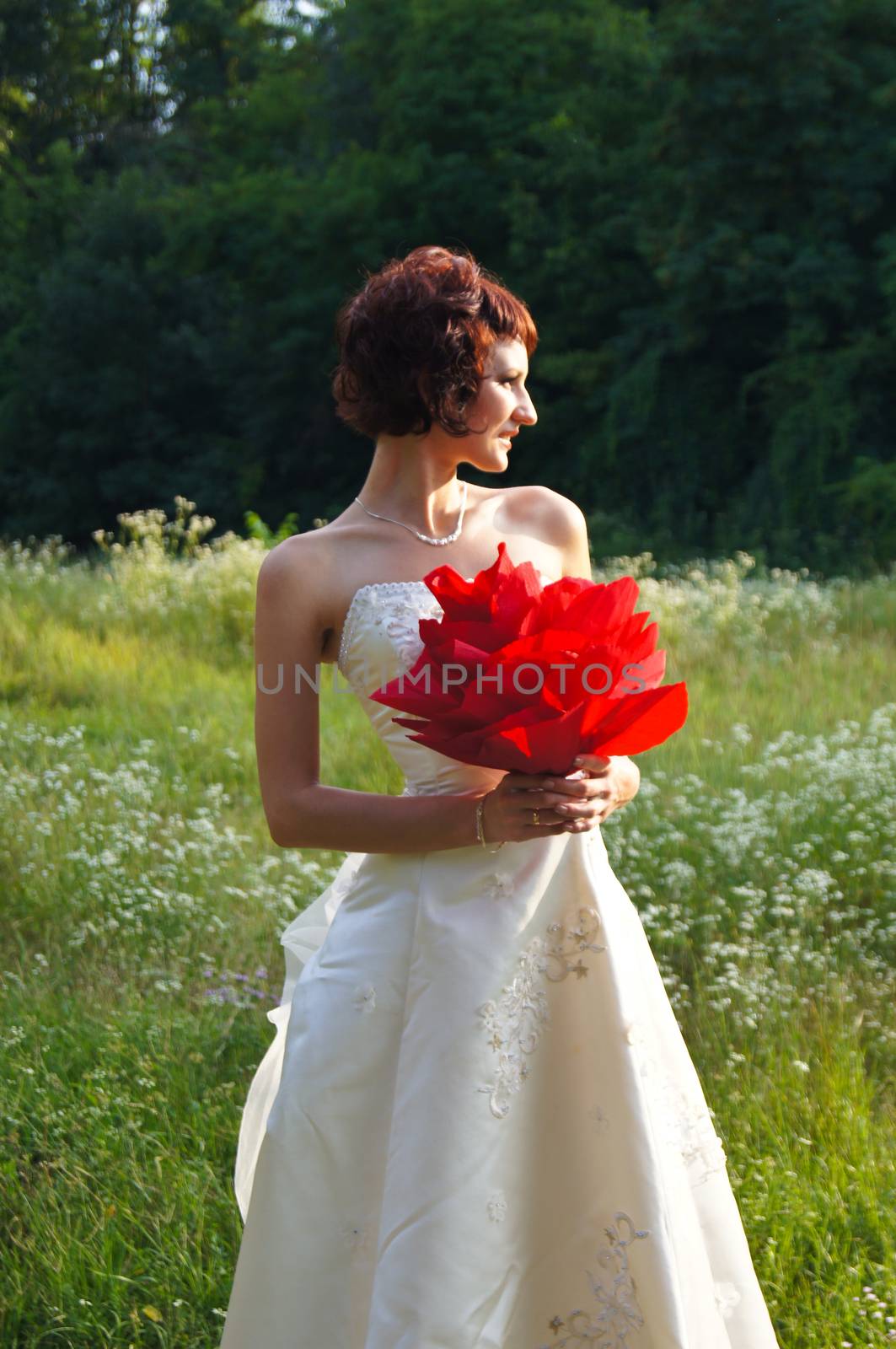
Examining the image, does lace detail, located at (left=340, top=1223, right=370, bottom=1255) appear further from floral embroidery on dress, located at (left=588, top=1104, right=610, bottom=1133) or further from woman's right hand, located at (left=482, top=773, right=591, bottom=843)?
woman's right hand, located at (left=482, top=773, right=591, bottom=843)

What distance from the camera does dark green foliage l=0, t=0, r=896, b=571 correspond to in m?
17.7

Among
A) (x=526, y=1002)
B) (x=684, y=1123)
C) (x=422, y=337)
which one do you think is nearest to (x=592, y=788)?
(x=526, y=1002)

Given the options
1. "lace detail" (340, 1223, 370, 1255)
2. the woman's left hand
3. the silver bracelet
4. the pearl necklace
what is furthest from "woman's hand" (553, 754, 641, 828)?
"lace detail" (340, 1223, 370, 1255)

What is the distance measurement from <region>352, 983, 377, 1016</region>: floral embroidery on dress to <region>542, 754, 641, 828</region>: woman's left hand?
1.42 ft

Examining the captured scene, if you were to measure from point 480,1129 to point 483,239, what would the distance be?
22488 mm

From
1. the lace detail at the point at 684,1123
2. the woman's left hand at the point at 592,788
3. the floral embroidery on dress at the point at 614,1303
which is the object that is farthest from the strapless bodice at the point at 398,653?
the floral embroidery on dress at the point at 614,1303

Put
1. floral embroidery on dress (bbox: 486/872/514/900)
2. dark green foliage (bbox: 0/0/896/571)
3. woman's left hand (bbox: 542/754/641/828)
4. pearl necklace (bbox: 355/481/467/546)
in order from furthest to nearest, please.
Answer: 1. dark green foliage (bbox: 0/0/896/571)
2. pearl necklace (bbox: 355/481/467/546)
3. floral embroidery on dress (bbox: 486/872/514/900)
4. woman's left hand (bbox: 542/754/641/828)

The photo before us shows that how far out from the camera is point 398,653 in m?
2.03

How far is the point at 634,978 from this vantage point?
2.07 m

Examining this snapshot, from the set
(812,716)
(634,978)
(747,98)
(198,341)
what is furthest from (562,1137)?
(198,341)

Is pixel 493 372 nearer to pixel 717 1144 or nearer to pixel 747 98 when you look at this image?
pixel 717 1144

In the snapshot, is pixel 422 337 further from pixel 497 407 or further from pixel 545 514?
pixel 545 514

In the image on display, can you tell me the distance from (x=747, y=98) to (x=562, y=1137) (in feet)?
59.2

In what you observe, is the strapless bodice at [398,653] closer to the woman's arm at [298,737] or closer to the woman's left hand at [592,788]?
the woman's arm at [298,737]
